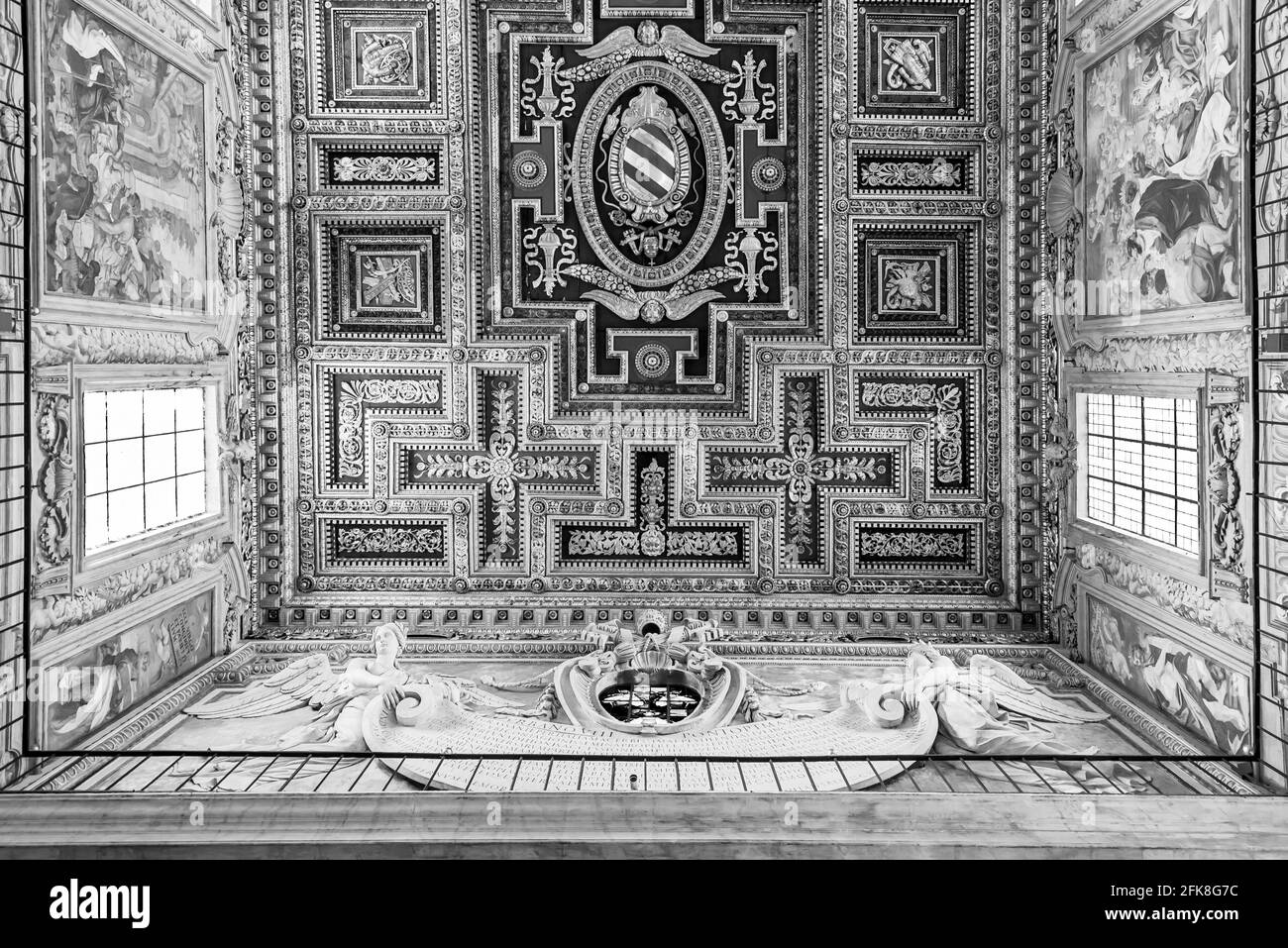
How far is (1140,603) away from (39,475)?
1141cm

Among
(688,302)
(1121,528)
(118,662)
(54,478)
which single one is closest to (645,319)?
(688,302)

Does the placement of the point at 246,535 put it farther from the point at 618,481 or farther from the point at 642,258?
the point at 642,258

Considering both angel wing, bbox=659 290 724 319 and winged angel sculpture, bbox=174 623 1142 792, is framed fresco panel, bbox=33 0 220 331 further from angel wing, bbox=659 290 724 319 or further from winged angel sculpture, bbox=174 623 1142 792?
angel wing, bbox=659 290 724 319

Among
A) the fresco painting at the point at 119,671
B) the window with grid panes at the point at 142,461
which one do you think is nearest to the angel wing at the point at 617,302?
the window with grid panes at the point at 142,461

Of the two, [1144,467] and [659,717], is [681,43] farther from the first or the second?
[659,717]

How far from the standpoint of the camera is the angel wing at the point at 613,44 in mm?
10414

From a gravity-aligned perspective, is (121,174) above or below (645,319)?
above

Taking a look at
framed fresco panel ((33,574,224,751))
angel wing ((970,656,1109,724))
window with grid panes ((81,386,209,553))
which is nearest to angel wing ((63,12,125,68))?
window with grid panes ((81,386,209,553))

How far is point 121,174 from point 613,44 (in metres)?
6.19

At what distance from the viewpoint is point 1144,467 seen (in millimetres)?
8984

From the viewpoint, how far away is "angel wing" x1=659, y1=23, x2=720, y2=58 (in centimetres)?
1045

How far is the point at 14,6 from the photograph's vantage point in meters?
6.87

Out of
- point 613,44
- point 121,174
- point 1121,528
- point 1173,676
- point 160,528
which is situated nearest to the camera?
point 1173,676

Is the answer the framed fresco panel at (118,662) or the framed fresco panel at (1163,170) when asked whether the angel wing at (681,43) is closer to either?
the framed fresco panel at (1163,170)
